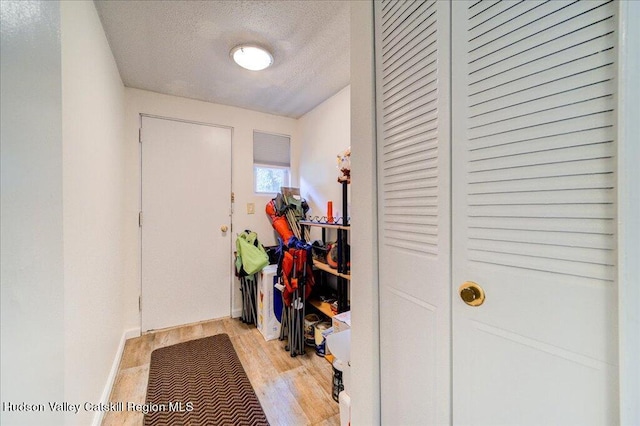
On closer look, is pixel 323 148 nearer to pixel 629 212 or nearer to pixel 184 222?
pixel 184 222

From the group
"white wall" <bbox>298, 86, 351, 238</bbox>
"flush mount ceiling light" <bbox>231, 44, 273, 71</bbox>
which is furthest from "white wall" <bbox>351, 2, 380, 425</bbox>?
"white wall" <bbox>298, 86, 351, 238</bbox>

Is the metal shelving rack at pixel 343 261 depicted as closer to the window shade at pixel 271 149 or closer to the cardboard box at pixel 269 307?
the cardboard box at pixel 269 307

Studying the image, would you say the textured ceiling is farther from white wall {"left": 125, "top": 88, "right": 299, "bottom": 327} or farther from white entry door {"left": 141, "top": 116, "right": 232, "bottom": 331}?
white entry door {"left": 141, "top": 116, "right": 232, "bottom": 331}

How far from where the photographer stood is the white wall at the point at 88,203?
1039 millimetres

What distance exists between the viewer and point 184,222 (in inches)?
104

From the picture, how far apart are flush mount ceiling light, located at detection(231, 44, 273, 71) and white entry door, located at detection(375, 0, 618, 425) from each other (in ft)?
4.05

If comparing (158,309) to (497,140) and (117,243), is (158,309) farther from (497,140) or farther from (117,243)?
(497,140)

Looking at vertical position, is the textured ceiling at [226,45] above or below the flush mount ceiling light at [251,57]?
above

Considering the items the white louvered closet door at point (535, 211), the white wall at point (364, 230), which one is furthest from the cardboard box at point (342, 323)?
the white louvered closet door at point (535, 211)

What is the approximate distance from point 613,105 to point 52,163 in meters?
1.54

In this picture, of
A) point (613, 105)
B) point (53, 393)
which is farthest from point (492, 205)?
point (53, 393)

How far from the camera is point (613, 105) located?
45 centimetres

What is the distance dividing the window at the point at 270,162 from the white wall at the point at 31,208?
6.83ft

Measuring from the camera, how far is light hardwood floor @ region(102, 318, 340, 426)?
152 cm
